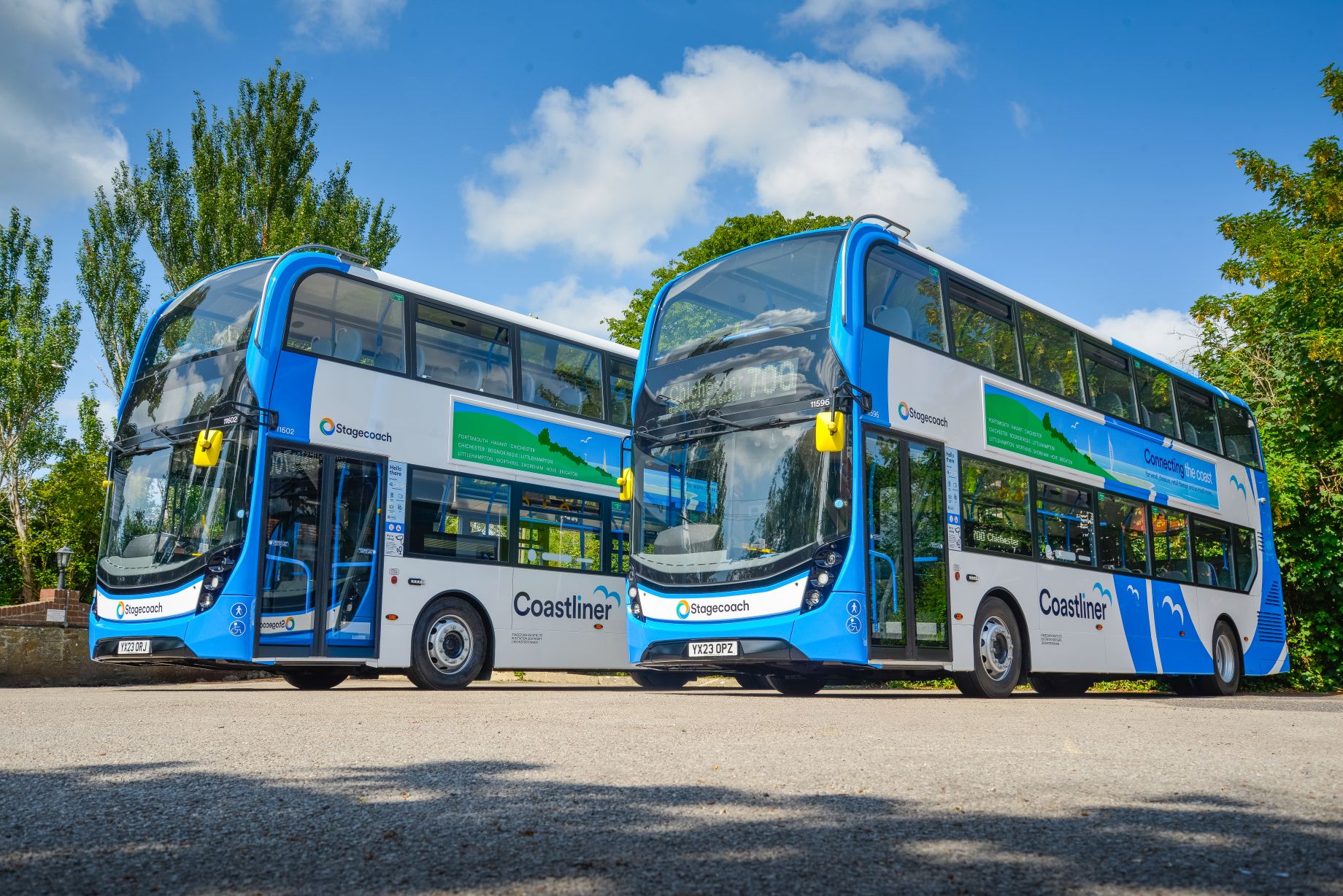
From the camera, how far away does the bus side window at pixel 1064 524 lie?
12984 millimetres

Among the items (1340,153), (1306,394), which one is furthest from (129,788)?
(1340,153)

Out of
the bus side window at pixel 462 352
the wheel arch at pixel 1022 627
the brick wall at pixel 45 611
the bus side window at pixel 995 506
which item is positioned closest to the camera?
the bus side window at pixel 995 506

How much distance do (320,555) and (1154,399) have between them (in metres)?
10.5

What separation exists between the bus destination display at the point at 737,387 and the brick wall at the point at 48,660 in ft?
25.2

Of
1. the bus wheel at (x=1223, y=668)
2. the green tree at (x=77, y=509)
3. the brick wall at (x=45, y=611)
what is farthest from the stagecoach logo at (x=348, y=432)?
the green tree at (x=77, y=509)

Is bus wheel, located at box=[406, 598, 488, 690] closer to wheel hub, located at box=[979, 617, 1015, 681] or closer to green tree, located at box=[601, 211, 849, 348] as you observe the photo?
wheel hub, located at box=[979, 617, 1015, 681]

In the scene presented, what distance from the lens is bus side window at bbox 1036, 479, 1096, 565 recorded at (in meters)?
13.0

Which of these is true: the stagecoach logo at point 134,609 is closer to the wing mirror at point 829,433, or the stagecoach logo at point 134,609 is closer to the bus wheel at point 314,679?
the bus wheel at point 314,679

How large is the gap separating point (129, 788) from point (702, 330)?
26.7ft

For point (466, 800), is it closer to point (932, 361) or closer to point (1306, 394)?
point (932, 361)

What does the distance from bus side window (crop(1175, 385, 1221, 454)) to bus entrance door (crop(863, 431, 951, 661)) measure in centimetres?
635

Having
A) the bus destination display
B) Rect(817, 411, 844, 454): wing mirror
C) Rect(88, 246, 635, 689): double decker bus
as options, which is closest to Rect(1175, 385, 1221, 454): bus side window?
the bus destination display

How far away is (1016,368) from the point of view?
43.1ft

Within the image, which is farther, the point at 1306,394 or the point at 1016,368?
the point at 1306,394
